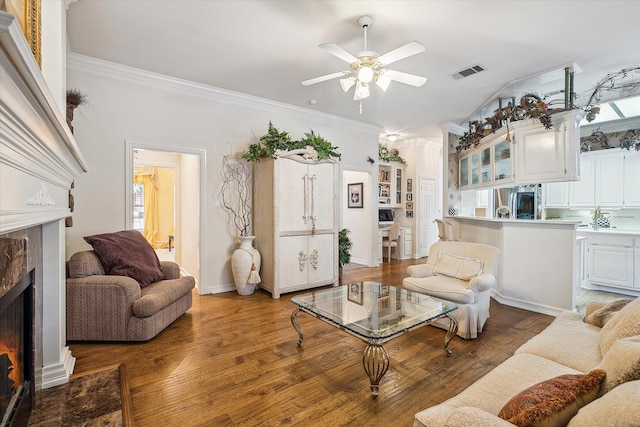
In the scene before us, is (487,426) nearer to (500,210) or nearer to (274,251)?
(274,251)

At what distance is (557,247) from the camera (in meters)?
3.51

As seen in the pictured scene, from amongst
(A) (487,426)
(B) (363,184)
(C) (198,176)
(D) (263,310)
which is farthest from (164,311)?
(B) (363,184)

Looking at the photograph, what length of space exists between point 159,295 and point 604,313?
3.49m

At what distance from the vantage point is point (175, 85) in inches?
159

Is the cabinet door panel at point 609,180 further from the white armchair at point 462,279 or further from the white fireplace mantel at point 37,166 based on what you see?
the white fireplace mantel at point 37,166

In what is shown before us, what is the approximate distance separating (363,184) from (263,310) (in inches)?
150

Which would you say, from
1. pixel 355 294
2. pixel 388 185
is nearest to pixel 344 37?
pixel 355 294

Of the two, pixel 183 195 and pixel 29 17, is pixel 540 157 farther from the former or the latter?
pixel 183 195

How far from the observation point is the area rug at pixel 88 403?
167 centimetres

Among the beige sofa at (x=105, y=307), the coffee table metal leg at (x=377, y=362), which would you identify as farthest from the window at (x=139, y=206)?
the coffee table metal leg at (x=377, y=362)

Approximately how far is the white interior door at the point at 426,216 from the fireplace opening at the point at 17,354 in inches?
278

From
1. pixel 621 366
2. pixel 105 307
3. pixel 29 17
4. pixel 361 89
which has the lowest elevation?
pixel 105 307

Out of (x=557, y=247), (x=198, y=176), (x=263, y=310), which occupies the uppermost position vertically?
(x=198, y=176)

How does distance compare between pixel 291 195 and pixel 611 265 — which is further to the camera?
pixel 611 265
